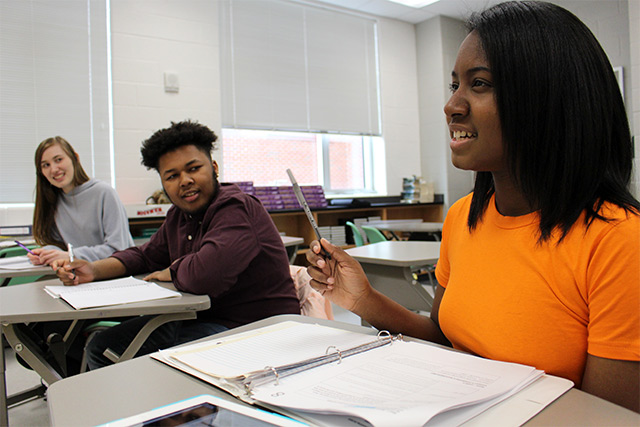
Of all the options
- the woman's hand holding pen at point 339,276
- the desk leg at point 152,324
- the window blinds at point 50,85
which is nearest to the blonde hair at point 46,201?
the window blinds at point 50,85

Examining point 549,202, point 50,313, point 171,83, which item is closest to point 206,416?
point 549,202

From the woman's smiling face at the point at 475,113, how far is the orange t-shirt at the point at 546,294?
0.40 ft

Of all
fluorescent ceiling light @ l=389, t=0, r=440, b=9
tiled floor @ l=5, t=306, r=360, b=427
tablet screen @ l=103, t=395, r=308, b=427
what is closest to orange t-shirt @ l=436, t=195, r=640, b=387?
tablet screen @ l=103, t=395, r=308, b=427

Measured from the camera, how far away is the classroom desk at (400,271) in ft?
7.19

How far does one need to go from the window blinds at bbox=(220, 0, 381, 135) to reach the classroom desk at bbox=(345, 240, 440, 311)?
2.96 metres

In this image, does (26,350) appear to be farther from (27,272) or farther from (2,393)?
(27,272)

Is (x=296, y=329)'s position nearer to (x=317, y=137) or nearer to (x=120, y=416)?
(x=120, y=416)

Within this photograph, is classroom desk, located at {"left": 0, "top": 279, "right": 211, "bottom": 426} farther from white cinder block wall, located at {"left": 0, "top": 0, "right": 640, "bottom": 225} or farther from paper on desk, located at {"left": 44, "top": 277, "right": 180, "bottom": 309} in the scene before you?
white cinder block wall, located at {"left": 0, "top": 0, "right": 640, "bottom": 225}

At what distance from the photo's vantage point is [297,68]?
5340mm

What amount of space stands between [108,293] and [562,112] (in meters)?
1.31

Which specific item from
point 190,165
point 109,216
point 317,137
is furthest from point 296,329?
point 317,137

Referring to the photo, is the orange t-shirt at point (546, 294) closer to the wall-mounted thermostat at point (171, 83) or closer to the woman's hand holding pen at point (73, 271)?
the woman's hand holding pen at point (73, 271)

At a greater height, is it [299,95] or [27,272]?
[299,95]

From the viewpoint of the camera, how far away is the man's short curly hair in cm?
185
